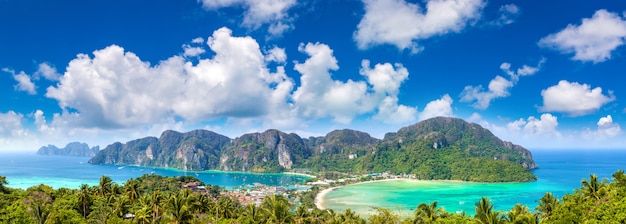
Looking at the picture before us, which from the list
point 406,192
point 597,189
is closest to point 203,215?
point 597,189

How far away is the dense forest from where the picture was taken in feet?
102

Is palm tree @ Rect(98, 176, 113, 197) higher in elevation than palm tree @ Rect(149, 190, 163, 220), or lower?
higher

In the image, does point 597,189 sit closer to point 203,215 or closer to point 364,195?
point 203,215

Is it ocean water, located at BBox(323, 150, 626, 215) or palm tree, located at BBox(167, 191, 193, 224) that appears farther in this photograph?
ocean water, located at BBox(323, 150, 626, 215)

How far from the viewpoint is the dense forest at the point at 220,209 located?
102 ft

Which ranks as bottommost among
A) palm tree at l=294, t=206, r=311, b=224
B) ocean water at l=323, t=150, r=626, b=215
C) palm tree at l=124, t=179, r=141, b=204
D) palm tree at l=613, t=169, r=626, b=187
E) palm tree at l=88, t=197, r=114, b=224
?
Answer: ocean water at l=323, t=150, r=626, b=215

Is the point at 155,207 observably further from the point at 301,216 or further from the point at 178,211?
the point at 301,216

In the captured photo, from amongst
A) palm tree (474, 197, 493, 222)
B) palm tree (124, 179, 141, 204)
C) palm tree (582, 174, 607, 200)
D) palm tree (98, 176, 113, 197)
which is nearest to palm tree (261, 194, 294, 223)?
palm tree (474, 197, 493, 222)

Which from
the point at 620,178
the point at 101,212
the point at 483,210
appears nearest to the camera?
the point at 483,210

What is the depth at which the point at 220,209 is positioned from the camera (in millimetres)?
43531

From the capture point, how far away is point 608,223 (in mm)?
26062

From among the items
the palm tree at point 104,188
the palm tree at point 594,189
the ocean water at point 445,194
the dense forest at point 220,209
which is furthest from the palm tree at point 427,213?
the ocean water at point 445,194

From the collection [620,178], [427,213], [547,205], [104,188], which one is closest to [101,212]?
[104,188]

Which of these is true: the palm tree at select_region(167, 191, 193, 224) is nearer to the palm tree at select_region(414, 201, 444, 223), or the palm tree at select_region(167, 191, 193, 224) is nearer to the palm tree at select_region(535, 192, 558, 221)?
the palm tree at select_region(414, 201, 444, 223)
